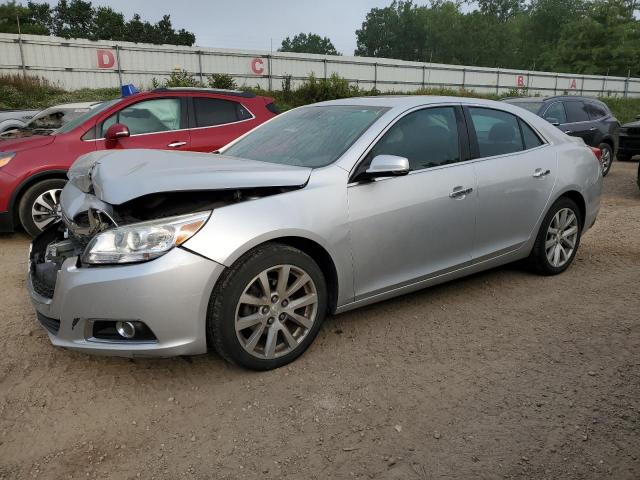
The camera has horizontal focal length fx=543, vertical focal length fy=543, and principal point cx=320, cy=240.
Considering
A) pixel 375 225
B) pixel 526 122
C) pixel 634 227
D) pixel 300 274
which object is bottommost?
pixel 634 227

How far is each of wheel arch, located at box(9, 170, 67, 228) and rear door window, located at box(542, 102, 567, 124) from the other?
8634mm

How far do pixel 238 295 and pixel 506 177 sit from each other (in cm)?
235

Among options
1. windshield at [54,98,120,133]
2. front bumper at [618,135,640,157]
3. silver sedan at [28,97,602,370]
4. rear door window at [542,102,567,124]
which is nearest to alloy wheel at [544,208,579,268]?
silver sedan at [28,97,602,370]

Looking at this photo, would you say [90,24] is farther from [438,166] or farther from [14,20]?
[438,166]

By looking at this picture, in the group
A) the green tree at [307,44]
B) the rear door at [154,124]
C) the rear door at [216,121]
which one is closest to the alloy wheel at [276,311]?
the rear door at [154,124]

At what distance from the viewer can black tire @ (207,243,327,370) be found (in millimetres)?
2836

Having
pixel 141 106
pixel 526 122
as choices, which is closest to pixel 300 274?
pixel 526 122

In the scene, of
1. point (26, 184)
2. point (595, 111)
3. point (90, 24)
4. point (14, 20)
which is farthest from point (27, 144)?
point (90, 24)

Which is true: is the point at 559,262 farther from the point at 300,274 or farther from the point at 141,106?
the point at 141,106

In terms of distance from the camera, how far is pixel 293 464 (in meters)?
2.38

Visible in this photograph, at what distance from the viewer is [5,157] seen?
5.79 meters

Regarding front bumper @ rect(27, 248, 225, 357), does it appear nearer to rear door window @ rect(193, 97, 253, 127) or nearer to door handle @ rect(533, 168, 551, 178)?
door handle @ rect(533, 168, 551, 178)

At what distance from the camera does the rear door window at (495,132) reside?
411cm

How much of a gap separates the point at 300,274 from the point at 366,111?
54.3 inches
